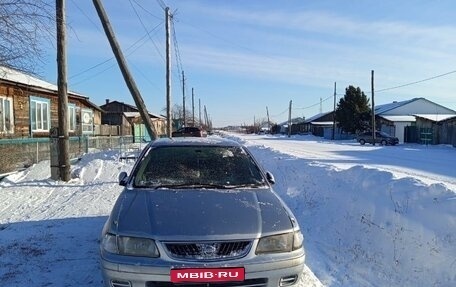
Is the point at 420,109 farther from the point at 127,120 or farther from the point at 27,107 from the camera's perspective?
the point at 27,107

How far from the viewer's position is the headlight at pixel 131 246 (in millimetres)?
3539

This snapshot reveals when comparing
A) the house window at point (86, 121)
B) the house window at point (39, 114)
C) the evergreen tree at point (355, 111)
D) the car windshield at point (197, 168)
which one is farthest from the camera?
the evergreen tree at point (355, 111)

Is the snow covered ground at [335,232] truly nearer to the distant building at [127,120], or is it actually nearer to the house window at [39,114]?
the house window at [39,114]

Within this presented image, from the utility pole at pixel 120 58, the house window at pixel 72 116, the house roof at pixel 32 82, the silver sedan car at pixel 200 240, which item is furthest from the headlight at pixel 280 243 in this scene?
the house window at pixel 72 116

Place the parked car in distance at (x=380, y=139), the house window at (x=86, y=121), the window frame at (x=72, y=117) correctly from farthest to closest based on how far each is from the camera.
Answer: the parked car in distance at (x=380, y=139), the house window at (x=86, y=121), the window frame at (x=72, y=117)

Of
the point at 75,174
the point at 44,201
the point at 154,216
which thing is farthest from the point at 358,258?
the point at 75,174

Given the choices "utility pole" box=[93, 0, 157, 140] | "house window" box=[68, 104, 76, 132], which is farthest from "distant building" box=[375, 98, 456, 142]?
"utility pole" box=[93, 0, 157, 140]

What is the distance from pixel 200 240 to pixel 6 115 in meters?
19.6

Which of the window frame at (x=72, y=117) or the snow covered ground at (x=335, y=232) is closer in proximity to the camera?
the snow covered ground at (x=335, y=232)

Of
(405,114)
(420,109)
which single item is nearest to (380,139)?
(405,114)

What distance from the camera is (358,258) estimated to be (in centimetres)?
567

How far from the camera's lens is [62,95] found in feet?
38.9

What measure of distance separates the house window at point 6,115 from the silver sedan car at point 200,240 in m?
17.7

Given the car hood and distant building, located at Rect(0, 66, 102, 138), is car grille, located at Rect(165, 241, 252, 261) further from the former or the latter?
distant building, located at Rect(0, 66, 102, 138)
